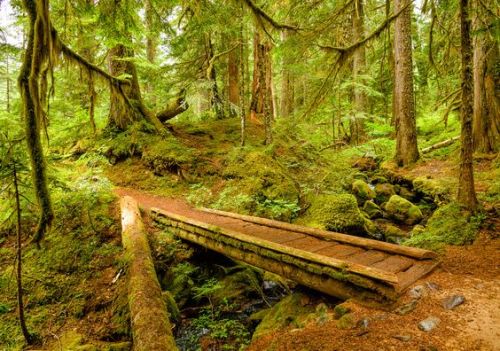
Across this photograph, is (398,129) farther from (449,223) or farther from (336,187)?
(449,223)

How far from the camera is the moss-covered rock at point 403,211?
320 inches

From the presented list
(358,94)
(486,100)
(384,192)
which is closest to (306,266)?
(384,192)

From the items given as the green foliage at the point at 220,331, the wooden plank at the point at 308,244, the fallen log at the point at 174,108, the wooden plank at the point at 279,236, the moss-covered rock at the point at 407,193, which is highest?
the fallen log at the point at 174,108

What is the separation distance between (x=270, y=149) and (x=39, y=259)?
23.5 feet

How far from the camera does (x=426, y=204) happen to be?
8.66 m

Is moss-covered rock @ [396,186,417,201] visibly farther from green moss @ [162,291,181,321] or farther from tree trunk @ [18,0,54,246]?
tree trunk @ [18,0,54,246]

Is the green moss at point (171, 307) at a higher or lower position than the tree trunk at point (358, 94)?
lower

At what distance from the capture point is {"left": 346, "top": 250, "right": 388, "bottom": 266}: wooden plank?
4188 mm

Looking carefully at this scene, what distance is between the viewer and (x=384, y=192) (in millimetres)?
10086

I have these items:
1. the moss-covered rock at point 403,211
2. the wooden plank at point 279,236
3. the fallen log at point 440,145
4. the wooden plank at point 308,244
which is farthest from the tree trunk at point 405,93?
the wooden plank at point 308,244

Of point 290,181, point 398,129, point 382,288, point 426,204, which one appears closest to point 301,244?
point 382,288

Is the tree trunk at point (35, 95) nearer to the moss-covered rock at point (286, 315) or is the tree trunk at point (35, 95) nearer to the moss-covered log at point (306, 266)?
the moss-covered log at point (306, 266)

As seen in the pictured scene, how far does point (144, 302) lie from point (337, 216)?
5.19 meters

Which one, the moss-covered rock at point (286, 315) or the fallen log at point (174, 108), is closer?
the moss-covered rock at point (286, 315)
